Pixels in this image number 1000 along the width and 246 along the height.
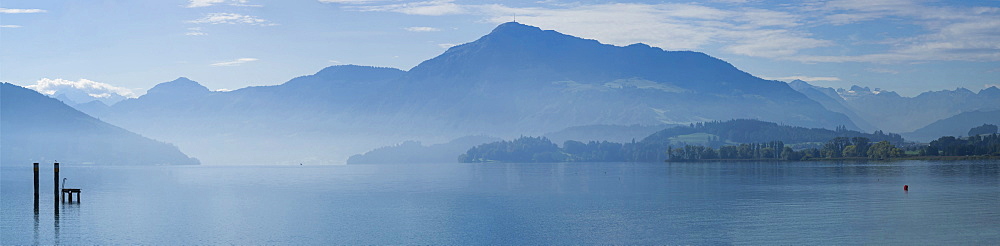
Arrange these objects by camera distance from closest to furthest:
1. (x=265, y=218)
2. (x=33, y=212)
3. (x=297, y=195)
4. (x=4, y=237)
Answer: (x=4, y=237) < (x=265, y=218) < (x=33, y=212) < (x=297, y=195)

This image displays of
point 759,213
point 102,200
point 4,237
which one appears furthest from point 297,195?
point 759,213

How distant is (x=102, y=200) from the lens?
135m

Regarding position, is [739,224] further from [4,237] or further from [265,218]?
[4,237]

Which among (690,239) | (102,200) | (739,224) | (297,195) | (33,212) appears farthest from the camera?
(297,195)

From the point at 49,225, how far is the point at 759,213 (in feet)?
233

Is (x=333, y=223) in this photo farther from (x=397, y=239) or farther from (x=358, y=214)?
(x=397, y=239)

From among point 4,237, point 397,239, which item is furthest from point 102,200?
point 397,239

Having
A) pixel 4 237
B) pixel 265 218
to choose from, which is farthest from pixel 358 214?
pixel 4 237

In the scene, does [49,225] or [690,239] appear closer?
[690,239]

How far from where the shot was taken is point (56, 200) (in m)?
111

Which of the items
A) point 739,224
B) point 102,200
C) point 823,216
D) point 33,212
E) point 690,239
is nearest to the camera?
point 690,239

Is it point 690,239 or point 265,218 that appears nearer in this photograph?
point 690,239

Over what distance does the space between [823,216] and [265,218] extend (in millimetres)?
57122

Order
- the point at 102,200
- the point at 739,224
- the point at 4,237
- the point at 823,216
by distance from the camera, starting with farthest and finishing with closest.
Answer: the point at 102,200 → the point at 823,216 → the point at 739,224 → the point at 4,237
